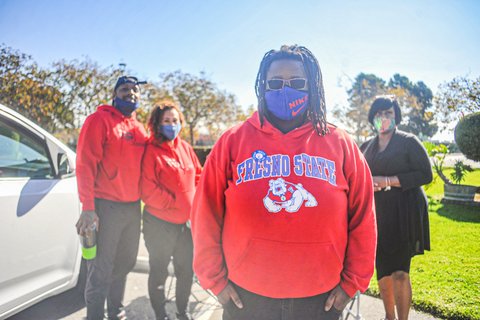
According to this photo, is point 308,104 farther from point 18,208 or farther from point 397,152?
point 18,208

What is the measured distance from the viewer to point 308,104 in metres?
1.71

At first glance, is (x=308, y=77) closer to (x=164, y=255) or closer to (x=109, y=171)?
(x=109, y=171)

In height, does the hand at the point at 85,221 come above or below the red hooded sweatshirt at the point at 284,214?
below

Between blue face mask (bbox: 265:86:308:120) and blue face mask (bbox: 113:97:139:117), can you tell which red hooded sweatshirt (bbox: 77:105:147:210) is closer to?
blue face mask (bbox: 113:97:139:117)

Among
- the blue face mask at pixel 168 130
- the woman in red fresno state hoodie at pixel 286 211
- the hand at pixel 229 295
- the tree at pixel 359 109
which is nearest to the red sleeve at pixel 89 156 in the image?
the blue face mask at pixel 168 130

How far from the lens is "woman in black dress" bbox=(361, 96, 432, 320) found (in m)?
2.67

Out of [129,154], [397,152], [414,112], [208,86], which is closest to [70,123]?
[208,86]

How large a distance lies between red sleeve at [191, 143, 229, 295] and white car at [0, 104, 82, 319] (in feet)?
5.49

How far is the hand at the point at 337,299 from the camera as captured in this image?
1.48m

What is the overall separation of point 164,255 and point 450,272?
331cm

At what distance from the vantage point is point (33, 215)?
8.49 feet

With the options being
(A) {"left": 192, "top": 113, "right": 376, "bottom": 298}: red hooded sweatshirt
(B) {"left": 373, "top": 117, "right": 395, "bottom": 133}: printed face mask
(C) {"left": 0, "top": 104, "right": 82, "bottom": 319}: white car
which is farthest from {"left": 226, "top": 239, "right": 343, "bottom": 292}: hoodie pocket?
(C) {"left": 0, "top": 104, "right": 82, "bottom": 319}: white car

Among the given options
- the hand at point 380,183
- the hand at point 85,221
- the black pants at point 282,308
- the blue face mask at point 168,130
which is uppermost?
the blue face mask at point 168,130

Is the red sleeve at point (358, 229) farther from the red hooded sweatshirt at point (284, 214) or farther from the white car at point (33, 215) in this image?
the white car at point (33, 215)
